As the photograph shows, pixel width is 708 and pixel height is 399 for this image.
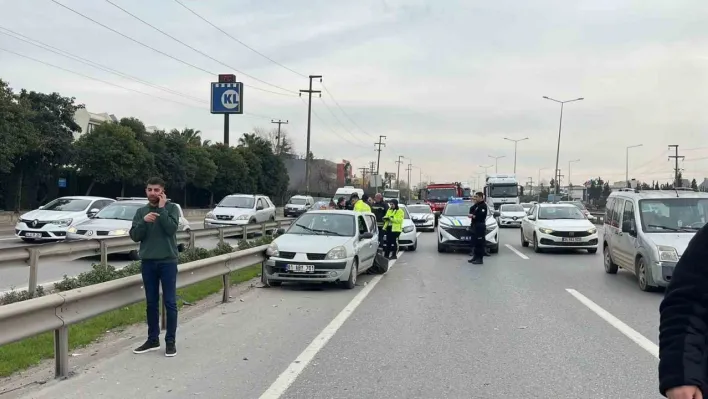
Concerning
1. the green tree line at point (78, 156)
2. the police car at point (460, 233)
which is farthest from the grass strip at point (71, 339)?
the green tree line at point (78, 156)

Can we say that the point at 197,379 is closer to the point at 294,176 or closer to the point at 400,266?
the point at 400,266

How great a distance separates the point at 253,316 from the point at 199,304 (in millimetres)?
1483

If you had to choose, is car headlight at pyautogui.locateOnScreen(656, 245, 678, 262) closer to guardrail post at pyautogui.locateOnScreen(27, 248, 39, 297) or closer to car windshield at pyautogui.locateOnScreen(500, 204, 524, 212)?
guardrail post at pyautogui.locateOnScreen(27, 248, 39, 297)

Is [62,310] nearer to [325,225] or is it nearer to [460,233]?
[325,225]

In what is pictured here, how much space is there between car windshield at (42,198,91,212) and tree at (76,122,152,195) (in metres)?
15.2

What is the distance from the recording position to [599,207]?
7556 centimetres

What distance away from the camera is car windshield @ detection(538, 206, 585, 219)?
19.1 m

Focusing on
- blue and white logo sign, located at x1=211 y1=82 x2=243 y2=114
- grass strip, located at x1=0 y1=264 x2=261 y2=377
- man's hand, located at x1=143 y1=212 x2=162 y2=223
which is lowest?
grass strip, located at x1=0 y1=264 x2=261 y2=377

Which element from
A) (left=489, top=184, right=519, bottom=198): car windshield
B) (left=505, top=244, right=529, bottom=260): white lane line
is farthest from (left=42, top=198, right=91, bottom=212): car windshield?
(left=489, top=184, right=519, bottom=198): car windshield

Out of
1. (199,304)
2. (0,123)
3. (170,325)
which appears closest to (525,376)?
(170,325)

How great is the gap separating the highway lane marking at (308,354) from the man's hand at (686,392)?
3478mm

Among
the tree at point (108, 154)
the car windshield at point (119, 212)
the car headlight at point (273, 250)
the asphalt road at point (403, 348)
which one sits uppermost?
the tree at point (108, 154)

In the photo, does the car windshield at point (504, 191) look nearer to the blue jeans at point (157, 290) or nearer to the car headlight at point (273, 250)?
the car headlight at point (273, 250)

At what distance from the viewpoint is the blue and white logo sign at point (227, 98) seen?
39.8m
